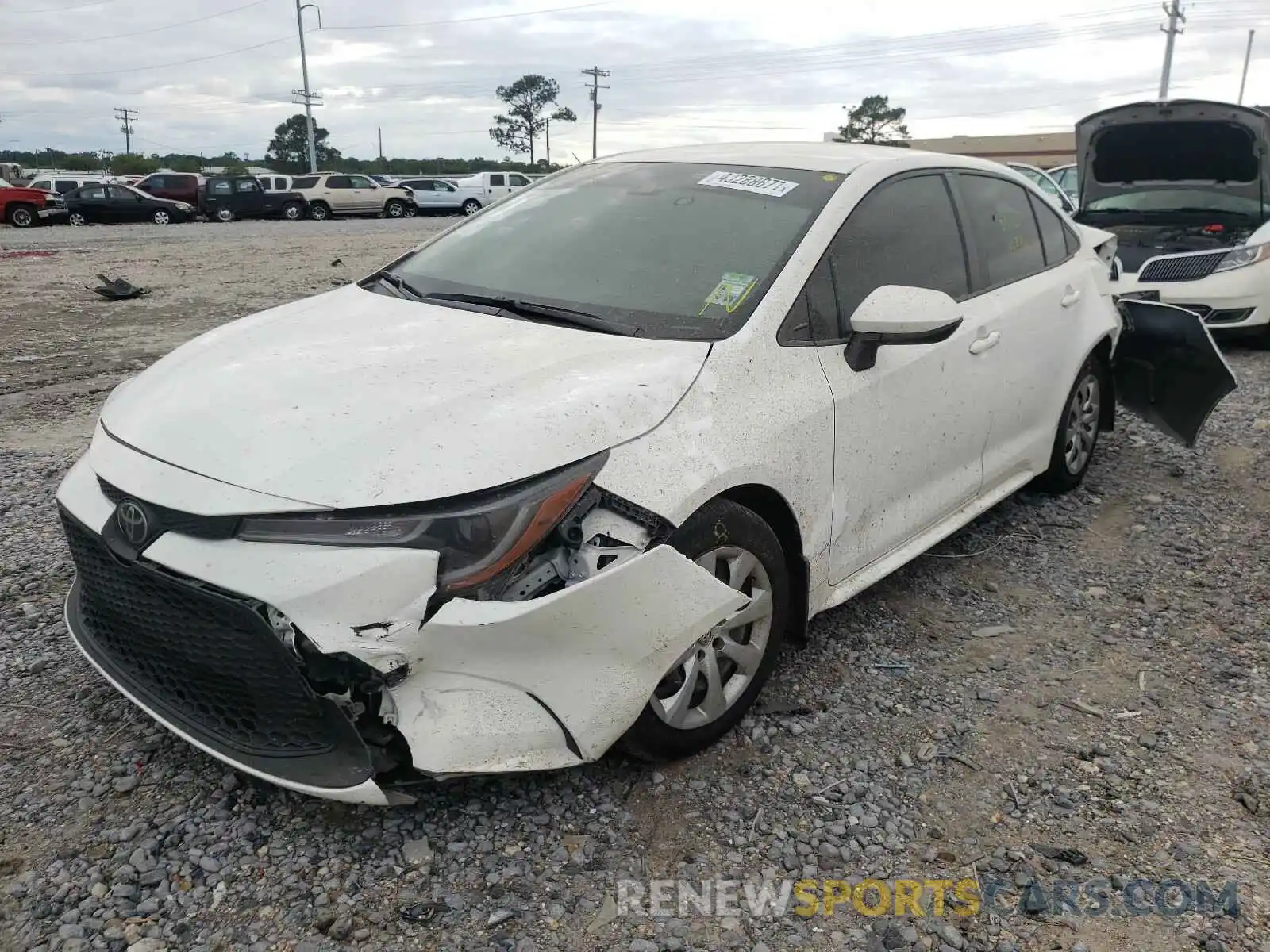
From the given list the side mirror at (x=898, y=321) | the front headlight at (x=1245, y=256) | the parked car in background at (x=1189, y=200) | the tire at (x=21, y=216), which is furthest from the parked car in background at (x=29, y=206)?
the side mirror at (x=898, y=321)

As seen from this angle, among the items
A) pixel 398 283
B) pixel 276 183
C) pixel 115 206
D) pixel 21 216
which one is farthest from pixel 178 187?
pixel 398 283

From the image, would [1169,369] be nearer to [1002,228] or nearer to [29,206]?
[1002,228]

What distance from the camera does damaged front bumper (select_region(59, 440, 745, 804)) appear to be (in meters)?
2.09

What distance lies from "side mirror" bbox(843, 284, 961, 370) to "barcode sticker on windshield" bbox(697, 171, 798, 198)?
532mm

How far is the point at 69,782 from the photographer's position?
259 centimetres

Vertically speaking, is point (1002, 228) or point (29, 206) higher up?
point (1002, 228)

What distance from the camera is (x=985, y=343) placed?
3.69 metres

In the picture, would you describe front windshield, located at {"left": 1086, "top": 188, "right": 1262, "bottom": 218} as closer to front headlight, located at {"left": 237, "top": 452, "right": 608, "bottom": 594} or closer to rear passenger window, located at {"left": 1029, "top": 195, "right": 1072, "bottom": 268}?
rear passenger window, located at {"left": 1029, "top": 195, "right": 1072, "bottom": 268}

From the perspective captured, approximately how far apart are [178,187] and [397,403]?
3280 cm

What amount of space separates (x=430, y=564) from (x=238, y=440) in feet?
1.97

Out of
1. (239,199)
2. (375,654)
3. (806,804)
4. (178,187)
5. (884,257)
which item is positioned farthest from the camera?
(178,187)

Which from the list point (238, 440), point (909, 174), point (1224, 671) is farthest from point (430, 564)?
point (1224, 671)

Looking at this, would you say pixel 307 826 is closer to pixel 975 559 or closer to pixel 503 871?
pixel 503 871

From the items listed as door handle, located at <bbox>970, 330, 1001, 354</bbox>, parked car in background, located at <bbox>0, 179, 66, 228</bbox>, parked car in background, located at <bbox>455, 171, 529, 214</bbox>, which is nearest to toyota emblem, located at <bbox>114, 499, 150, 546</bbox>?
door handle, located at <bbox>970, 330, 1001, 354</bbox>
